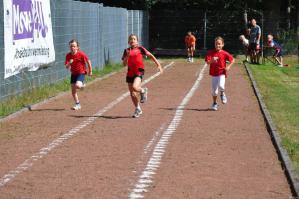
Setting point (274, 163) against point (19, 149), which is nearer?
point (274, 163)

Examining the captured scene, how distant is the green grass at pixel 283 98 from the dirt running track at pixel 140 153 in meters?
0.32

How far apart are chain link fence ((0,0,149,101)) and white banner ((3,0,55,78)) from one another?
222mm

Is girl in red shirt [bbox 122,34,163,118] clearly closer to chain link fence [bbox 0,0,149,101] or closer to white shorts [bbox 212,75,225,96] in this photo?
white shorts [bbox 212,75,225,96]

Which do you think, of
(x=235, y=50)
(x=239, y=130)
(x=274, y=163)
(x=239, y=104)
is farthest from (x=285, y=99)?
(x=235, y=50)

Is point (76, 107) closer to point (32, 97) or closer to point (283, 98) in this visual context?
point (32, 97)

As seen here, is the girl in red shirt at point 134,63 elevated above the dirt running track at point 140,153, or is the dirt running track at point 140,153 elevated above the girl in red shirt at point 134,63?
the girl in red shirt at point 134,63

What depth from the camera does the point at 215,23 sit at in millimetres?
42062

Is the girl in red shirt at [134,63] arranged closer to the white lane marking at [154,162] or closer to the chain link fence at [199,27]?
the white lane marking at [154,162]

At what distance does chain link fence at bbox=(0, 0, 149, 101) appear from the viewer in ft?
57.2

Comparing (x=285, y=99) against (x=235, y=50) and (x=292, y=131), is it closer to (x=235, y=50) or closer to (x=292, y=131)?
(x=292, y=131)

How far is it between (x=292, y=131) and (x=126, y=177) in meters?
4.47

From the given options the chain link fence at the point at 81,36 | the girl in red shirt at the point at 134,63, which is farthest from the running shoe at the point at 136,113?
the chain link fence at the point at 81,36

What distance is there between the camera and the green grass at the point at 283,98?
11096 mm

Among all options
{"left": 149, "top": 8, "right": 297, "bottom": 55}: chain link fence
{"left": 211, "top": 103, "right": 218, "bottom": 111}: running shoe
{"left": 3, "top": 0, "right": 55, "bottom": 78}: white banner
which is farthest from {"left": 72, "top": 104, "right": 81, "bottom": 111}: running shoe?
{"left": 149, "top": 8, "right": 297, "bottom": 55}: chain link fence
